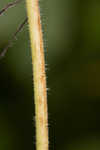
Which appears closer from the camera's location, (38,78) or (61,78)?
(38,78)

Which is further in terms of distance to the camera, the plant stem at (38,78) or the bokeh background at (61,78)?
the bokeh background at (61,78)

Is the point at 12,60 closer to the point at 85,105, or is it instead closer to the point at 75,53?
the point at 75,53

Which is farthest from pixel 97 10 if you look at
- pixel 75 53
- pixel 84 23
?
pixel 75 53

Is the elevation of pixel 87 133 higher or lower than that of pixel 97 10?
lower
